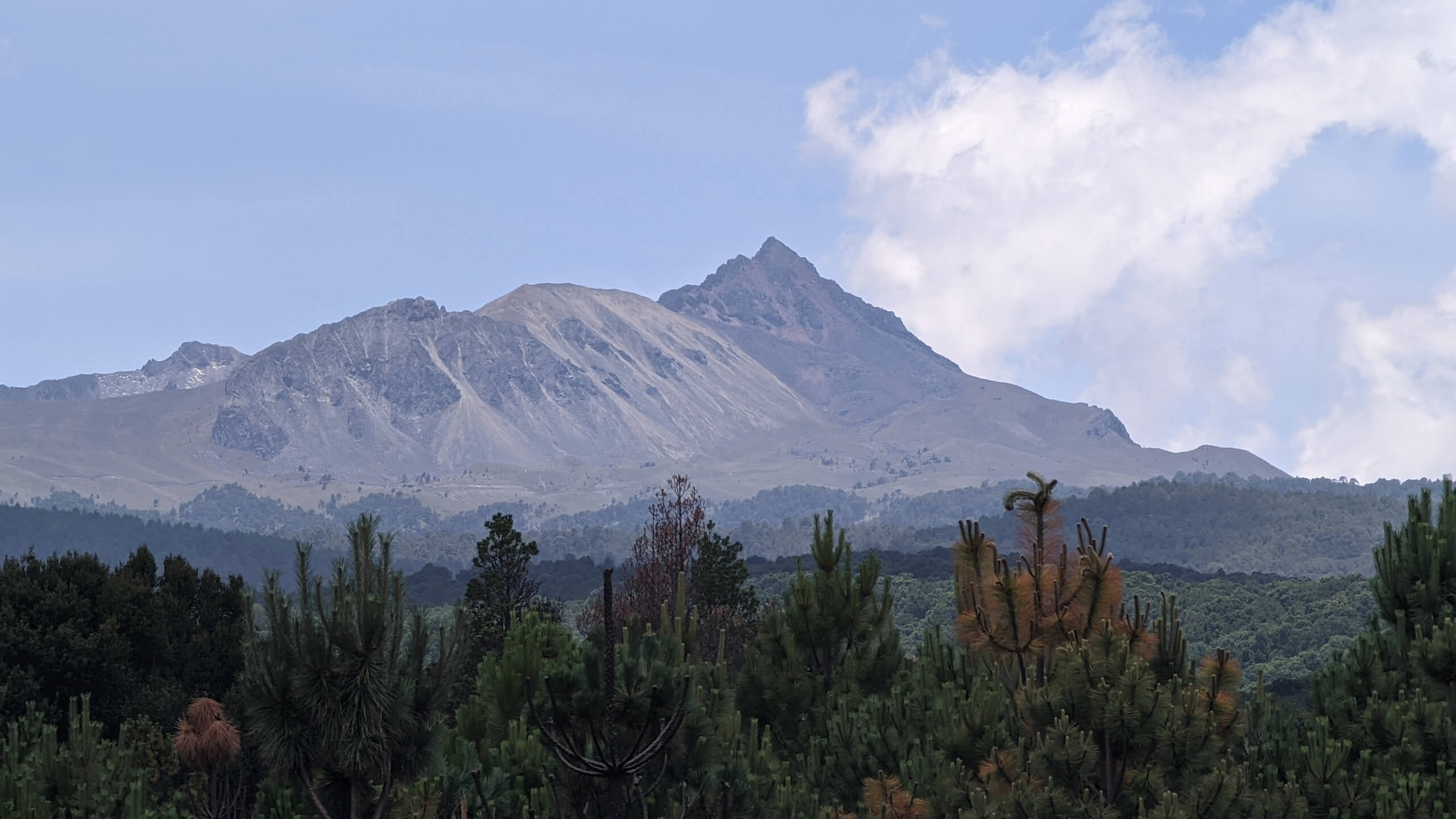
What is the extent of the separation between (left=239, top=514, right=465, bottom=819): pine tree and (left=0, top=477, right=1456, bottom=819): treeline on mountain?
3cm

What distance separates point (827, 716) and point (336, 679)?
15.8 m

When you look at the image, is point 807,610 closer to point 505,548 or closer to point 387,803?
point 387,803

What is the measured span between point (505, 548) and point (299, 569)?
37647 millimetres

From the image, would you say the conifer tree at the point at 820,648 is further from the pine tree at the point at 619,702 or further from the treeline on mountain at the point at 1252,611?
the treeline on mountain at the point at 1252,611

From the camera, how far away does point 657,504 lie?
8100 cm

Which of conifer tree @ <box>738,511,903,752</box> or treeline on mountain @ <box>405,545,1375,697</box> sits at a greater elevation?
conifer tree @ <box>738,511,903,752</box>

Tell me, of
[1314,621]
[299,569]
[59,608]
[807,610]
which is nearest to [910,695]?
[807,610]

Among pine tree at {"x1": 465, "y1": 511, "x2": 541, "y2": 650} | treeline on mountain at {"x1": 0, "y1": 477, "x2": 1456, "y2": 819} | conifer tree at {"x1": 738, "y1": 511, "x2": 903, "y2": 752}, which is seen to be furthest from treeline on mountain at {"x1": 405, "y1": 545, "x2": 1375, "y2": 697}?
treeline on mountain at {"x1": 0, "y1": 477, "x2": 1456, "y2": 819}

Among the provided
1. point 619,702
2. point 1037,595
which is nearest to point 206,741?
point 619,702

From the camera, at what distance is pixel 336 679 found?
18.1m

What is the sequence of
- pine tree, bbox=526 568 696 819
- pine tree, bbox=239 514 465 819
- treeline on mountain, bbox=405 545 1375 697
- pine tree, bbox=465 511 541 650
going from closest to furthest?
pine tree, bbox=526 568 696 819 → pine tree, bbox=239 514 465 819 → pine tree, bbox=465 511 541 650 → treeline on mountain, bbox=405 545 1375 697

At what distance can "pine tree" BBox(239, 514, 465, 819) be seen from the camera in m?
18.0

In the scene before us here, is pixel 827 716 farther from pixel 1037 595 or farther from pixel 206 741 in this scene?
pixel 206 741

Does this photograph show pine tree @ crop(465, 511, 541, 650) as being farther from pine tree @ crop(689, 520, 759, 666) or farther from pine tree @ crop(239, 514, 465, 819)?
pine tree @ crop(239, 514, 465, 819)
